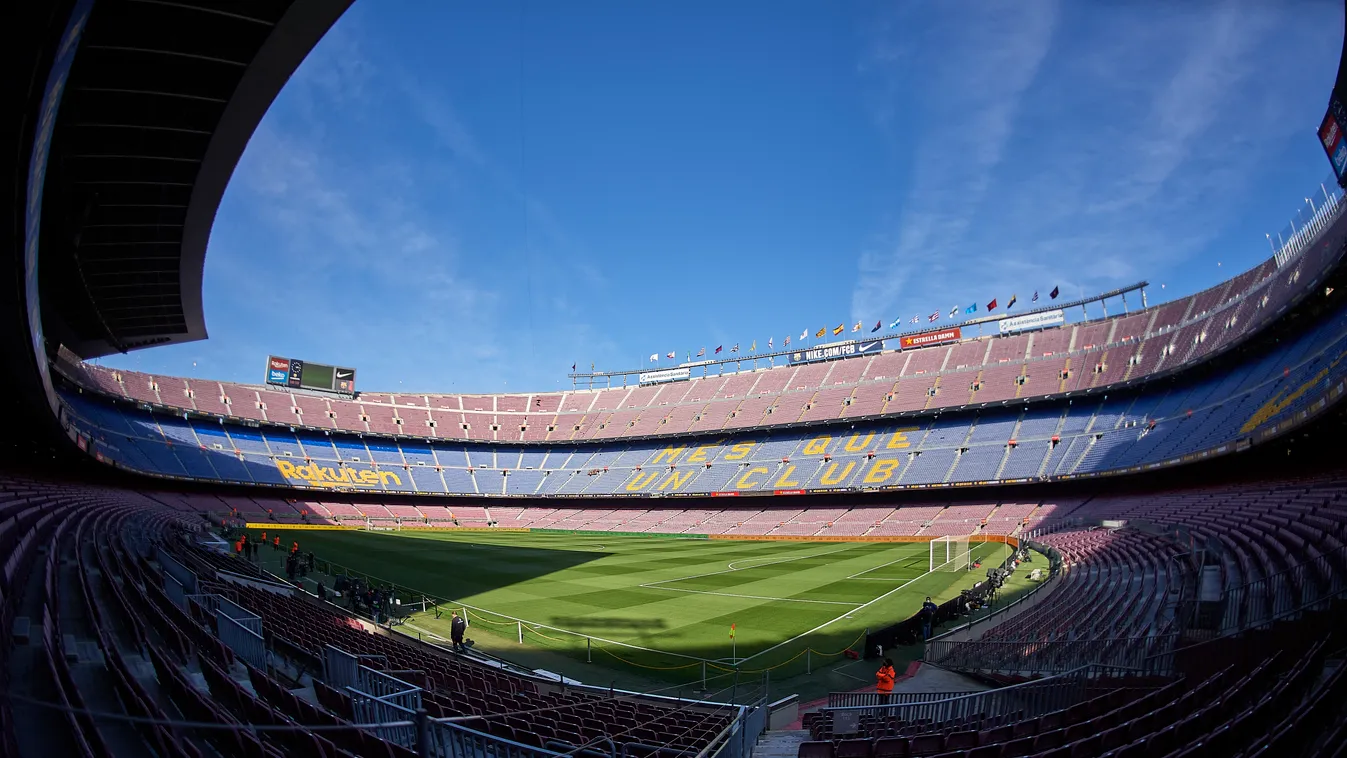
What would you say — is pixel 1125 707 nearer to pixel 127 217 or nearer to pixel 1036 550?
pixel 127 217

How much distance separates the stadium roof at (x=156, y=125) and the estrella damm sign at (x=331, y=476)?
42.7 meters

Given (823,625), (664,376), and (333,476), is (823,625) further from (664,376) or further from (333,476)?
(664,376)

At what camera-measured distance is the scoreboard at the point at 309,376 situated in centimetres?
7325

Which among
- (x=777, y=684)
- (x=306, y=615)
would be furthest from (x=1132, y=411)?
(x=306, y=615)

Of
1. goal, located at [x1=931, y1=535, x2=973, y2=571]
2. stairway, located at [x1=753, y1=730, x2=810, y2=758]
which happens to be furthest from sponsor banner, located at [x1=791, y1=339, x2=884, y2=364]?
stairway, located at [x1=753, y1=730, x2=810, y2=758]

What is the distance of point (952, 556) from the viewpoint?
34719 mm

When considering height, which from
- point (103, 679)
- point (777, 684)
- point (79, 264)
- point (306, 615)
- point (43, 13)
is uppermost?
point (79, 264)

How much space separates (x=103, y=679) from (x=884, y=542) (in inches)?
1710

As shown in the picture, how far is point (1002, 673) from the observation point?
1352 cm

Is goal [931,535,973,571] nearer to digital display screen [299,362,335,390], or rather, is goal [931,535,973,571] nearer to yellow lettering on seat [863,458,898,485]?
yellow lettering on seat [863,458,898,485]

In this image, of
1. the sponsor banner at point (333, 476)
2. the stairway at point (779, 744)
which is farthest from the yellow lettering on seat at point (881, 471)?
the sponsor banner at point (333, 476)

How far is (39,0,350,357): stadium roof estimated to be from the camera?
11281 mm

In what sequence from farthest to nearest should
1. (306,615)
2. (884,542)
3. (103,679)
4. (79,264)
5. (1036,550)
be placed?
(884,542), (1036,550), (79,264), (306,615), (103,679)

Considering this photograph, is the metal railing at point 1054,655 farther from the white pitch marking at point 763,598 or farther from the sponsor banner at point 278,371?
the sponsor banner at point 278,371
